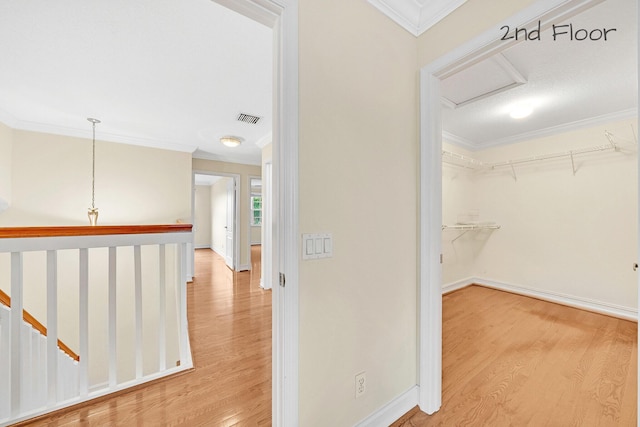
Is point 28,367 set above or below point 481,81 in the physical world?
below

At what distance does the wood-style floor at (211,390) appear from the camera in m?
1.38

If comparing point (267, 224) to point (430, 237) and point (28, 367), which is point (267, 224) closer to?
point (28, 367)

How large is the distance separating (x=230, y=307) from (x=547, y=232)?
438 cm

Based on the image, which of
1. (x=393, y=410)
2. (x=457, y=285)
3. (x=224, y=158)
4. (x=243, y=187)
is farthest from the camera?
(x=243, y=187)

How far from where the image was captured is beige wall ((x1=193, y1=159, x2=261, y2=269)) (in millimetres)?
4747

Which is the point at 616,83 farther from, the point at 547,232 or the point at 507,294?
the point at 507,294

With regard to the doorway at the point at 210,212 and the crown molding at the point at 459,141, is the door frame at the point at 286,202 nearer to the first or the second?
the crown molding at the point at 459,141

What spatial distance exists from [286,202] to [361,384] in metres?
1.02

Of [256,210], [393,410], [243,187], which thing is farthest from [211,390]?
[256,210]

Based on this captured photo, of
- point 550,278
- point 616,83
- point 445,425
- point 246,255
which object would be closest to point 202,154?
point 246,255

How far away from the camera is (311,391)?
3.54 ft

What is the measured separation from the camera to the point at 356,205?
1223mm

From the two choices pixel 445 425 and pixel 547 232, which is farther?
pixel 547 232

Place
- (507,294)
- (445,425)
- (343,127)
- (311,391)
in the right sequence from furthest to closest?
(507,294), (445,425), (343,127), (311,391)
